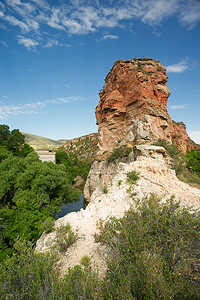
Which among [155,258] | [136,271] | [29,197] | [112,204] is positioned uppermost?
[155,258]

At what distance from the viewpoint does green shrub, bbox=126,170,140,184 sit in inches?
261

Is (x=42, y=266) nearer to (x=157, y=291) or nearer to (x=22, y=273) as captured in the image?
(x=22, y=273)

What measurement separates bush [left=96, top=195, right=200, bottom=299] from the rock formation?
13.3m

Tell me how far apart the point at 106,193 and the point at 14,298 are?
4.78 meters

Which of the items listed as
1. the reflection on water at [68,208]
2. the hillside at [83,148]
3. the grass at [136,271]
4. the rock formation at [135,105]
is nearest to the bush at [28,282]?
the grass at [136,271]

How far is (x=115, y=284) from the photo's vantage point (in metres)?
2.21

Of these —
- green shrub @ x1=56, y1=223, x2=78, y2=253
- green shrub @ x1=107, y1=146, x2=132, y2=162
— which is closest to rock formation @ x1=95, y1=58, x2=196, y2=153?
green shrub @ x1=107, y1=146, x2=132, y2=162

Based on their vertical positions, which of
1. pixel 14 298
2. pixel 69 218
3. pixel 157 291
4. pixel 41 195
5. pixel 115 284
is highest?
pixel 157 291

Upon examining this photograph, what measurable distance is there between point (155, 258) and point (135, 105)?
19.3m

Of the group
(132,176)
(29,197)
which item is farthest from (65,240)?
(29,197)

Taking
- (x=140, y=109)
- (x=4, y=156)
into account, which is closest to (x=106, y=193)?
(x=140, y=109)

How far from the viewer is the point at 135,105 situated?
19.5m

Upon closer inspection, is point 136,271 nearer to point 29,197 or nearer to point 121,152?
point 29,197

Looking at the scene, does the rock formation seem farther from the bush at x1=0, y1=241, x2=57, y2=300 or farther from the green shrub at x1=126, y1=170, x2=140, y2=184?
the bush at x1=0, y1=241, x2=57, y2=300
